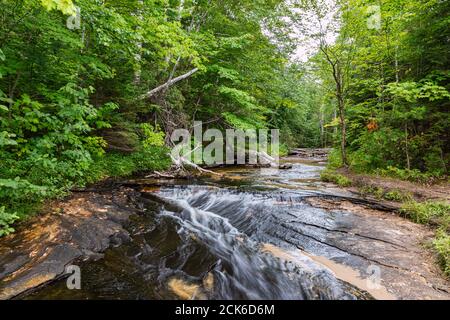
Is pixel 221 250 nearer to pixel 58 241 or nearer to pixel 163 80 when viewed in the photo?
pixel 58 241

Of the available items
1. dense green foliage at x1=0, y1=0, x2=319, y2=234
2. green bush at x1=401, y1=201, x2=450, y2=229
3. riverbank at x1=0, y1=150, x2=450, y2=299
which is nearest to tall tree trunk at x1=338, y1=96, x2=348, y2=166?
dense green foliage at x1=0, y1=0, x2=319, y2=234

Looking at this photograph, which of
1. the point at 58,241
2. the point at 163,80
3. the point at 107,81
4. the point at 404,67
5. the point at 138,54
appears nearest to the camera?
the point at 58,241

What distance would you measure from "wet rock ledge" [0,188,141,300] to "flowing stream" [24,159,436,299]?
207 millimetres

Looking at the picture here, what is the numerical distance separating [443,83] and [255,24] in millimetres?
8819

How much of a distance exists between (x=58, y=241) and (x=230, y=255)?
251cm

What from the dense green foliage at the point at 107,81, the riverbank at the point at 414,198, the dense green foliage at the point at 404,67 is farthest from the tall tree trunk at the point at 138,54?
the riverbank at the point at 414,198

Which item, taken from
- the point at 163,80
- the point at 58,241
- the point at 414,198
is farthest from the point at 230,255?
the point at 163,80

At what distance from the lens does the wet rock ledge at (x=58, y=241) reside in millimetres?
2750

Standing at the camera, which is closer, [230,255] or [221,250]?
[230,255]

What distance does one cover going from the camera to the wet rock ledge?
2.75m

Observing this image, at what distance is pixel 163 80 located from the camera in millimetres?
10477

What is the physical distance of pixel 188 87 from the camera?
12.2 meters

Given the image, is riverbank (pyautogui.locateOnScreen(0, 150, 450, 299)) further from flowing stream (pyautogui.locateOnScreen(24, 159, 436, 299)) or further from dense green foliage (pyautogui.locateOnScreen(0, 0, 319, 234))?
dense green foliage (pyautogui.locateOnScreen(0, 0, 319, 234))
